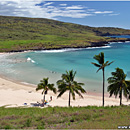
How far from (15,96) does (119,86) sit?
71.9ft

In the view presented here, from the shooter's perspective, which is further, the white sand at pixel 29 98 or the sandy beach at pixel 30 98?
the white sand at pixel 29 98

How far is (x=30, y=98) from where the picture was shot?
111 ft

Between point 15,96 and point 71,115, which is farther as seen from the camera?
point 15,96

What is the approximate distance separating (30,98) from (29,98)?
21 cm

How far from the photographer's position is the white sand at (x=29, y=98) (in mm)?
30695

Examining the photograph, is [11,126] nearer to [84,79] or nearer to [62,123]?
[62,123]

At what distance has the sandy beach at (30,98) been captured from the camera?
1193 inches

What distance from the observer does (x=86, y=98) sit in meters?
34.2

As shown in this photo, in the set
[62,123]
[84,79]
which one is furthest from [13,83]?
[62,123]

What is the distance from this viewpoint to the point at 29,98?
33.8 m

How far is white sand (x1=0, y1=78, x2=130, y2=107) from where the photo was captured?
101ft

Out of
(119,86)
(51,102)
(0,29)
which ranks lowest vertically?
(51,102)

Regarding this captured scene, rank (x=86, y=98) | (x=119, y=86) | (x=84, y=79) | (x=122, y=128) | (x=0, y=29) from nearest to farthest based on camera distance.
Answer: (x=122, y=128)
(x=119, y=86)
(x=86, y=98)
(x=84, y=79)
(x=0, y=29)

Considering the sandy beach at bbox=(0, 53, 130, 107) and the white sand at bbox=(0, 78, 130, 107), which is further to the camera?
the white sand at bbox=(0, 78, 130, 107)
